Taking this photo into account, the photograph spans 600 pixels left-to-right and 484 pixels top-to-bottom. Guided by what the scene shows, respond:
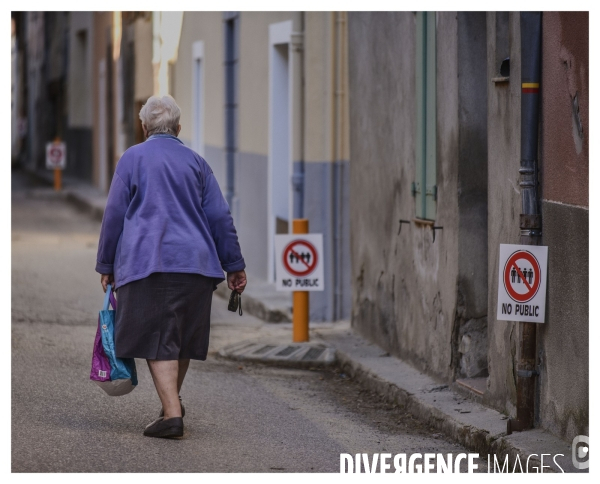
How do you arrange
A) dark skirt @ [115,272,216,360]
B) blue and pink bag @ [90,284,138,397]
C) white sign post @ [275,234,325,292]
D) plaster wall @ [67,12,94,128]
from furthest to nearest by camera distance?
plaster wall @ [67,12,94,128] < white sign post @ [275,234,325,292] < blue and pink bag @ [90,284,138,397] < dark skirt @ [115,272,216,360]

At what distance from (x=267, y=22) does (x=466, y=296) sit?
5.71 m

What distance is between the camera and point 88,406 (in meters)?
6.75

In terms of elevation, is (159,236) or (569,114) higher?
(569,114)

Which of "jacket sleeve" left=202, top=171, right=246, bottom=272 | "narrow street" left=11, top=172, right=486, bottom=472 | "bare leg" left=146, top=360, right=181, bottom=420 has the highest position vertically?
"jacket sleeve" left=202, top=171, right=246, bottom=272

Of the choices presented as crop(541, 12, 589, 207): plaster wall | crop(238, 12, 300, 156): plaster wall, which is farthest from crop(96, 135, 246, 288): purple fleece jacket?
crop(238, 12, 300, 156): plaster wall

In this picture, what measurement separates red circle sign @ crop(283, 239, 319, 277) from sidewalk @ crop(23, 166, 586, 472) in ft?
1.94

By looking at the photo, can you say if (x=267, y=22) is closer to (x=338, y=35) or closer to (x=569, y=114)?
(x=338, y=35)

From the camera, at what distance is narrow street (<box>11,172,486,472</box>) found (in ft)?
18.3

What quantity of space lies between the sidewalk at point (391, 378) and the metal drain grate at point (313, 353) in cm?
8

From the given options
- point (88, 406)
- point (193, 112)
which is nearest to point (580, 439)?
point (88, 406)

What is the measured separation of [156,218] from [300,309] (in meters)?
3.45

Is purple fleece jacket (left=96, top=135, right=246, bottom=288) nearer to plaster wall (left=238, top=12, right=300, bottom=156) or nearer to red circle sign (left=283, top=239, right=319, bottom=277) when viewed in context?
red circle sign (left=283, top=239, right=319, bottom=277)

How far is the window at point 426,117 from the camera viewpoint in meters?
7.46

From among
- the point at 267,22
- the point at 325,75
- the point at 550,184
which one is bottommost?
the point at 550,184
